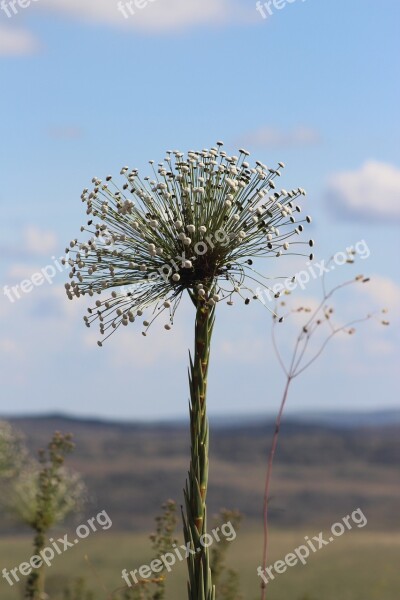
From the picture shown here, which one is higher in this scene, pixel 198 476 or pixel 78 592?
pixel 198 476

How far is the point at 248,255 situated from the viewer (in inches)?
210

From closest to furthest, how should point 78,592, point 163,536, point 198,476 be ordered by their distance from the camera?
point 198,476 < point 163,536 < point 78,592

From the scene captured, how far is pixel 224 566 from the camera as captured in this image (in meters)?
7.52

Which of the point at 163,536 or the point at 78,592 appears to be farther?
the point at 78,592

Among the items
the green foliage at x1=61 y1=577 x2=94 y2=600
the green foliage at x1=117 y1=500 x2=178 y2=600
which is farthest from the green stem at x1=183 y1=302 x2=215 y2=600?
the green foliage at x1=61 y1=577 x2=94 y2=600

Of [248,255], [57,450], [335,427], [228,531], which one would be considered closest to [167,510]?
[228,531]

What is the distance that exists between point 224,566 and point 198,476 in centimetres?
263

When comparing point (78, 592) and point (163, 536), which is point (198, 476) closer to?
point (163, 536)

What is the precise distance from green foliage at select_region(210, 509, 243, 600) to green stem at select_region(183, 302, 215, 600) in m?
2.17

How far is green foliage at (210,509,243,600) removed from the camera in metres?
7.44

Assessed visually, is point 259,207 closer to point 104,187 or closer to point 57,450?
point 104,187

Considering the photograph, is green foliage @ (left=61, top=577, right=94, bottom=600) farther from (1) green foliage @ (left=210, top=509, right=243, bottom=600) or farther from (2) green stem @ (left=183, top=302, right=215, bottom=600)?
(2) green stem @ (left=183, top=302, right=215, bottom=600)

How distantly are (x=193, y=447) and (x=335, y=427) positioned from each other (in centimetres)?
1448

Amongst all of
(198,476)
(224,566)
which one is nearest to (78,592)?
(224,566)
